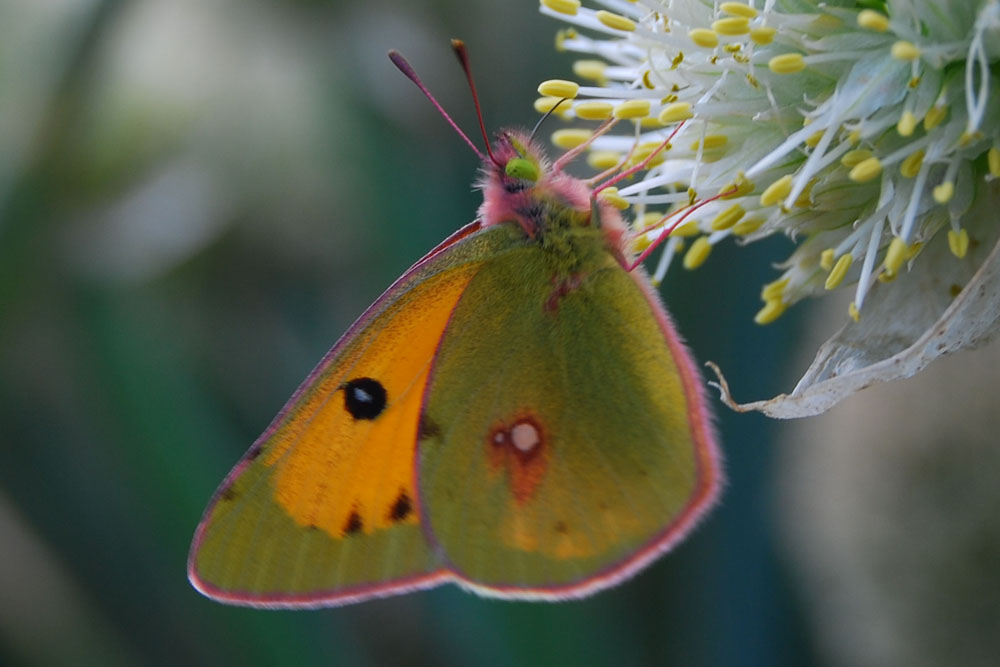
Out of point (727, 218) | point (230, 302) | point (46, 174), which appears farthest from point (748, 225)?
point (230, 302)

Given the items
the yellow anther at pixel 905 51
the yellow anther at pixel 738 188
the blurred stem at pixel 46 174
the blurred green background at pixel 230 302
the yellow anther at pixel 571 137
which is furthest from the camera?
the blurred green background at pixel 230 302

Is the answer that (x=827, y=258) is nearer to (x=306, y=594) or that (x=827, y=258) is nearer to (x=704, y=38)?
(x=704, y=38)

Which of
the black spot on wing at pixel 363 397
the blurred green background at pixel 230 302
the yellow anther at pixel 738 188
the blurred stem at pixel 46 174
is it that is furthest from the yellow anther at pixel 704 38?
the blurred stem at pixel 46 174

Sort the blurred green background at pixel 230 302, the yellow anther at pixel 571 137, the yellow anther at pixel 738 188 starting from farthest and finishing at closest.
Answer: the blurred green background at pixel 230 302 < the yellow anther at pixel 571 137 < the yellow anther at pixel 738 188

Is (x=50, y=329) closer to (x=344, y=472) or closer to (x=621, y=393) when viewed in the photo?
(x=344, y=472)

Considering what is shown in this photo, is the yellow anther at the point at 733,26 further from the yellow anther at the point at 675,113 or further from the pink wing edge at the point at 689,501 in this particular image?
the pink wing edge at the point at 689,501

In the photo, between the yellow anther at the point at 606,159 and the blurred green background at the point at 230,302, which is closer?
the yellow anther at the point at 606,159

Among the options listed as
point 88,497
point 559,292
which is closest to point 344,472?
point 559,292
